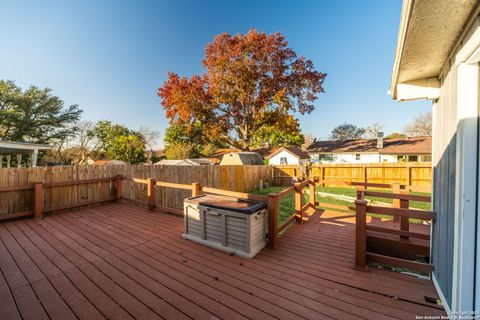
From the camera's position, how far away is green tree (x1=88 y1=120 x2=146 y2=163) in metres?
29.8

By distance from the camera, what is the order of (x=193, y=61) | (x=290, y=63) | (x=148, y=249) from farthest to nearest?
(x=193, y=61), (x=290, y=63), (x=148, y=249)

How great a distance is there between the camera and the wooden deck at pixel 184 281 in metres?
2.06

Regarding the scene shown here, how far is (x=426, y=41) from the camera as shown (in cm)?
184

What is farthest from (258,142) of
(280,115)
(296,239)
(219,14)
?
(296,239)

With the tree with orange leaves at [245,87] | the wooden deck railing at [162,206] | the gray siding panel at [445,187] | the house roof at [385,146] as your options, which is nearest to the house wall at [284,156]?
the house roof at [385,146]

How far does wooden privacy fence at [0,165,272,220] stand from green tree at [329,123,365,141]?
47864 millimetres

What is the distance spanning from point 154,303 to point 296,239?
2808 millimetres

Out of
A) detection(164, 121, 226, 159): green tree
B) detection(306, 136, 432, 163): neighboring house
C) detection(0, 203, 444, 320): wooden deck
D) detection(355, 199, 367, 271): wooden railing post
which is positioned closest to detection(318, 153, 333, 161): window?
detection(306, 136, 432, 163): neighboring house

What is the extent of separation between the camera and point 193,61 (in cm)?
1758

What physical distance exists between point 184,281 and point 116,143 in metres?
33.3

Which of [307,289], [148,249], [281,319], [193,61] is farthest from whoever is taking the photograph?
[193,61]

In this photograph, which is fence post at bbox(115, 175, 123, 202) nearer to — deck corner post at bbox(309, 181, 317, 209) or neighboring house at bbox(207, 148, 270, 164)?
deck corner post at bbox(309, 181, 317, 209)

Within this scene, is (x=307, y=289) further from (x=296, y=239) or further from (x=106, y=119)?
(x=106, y=119)

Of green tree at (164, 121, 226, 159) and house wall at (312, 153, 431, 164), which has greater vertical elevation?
green tree at (164, 121, 226, 159)
